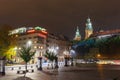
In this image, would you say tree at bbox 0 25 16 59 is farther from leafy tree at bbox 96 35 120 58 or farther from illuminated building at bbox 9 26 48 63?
leafy tree at bbox 96 35 120 58

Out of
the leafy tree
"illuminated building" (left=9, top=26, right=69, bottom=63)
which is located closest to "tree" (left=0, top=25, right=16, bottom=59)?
"illuminated building" (left=9, top=26, right=69, bottom=63)

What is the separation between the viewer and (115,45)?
135 metres

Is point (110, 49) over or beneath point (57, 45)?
beneath

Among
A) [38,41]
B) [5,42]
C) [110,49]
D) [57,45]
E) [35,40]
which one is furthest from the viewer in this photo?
[57,45]

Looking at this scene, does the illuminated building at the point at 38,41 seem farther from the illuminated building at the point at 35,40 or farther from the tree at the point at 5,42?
the tree at the point at 5,42

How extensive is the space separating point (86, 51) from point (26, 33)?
37.7 meters

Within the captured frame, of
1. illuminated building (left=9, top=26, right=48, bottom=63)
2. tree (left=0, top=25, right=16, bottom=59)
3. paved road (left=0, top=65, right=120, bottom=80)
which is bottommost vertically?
paved road (left=0, top=65, right=120, bottom=80)

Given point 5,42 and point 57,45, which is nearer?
point 5,42

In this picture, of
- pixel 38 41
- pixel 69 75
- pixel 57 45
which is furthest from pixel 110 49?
pixel 69 75

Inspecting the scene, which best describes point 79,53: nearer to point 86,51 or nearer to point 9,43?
point 86,51

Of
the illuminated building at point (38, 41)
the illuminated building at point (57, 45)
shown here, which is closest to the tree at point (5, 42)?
the illuminated building at point (38, 41)

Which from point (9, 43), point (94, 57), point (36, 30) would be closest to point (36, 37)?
point (36, 30)

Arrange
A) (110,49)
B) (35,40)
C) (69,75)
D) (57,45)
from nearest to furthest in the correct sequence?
(69,75) < (35,40) < (110,49) < (57,45)

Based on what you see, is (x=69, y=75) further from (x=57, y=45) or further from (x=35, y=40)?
(x=57, y=45)
